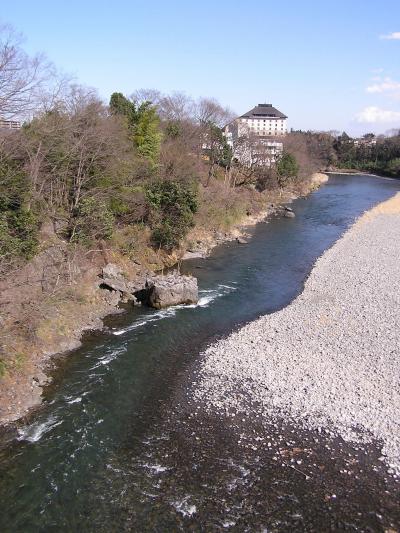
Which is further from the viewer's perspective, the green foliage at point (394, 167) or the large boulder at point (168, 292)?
the green foliage at point (394, 167)

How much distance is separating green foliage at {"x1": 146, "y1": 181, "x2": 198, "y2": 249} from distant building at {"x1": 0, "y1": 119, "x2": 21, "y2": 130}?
364 inches

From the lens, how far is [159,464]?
11844 mm

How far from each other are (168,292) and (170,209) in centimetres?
877

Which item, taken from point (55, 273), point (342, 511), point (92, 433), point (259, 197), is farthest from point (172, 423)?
point (259, 197)

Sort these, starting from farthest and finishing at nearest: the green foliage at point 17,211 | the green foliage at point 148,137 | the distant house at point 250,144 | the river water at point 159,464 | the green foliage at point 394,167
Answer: the green foliage at point 394,167
the distant house at point 250,144
the green foliage at point 148,137
the green foliage at point 17,211
the river water at point 159,464

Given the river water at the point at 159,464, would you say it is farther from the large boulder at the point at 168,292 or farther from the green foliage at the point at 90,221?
the green foliage at the point at 90,221

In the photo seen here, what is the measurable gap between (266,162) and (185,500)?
163ft

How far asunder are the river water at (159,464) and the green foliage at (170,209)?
11146mm

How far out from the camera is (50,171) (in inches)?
930

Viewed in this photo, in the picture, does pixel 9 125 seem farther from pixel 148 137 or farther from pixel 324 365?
pixel 324 365

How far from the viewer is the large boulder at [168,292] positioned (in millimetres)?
21984

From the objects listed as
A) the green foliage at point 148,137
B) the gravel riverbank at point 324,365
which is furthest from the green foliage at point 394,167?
the gravel riverbank at point 324,365

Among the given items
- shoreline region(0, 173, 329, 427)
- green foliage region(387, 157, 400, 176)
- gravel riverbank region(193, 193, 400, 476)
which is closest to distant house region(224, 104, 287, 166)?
shoreline region(0, 173, 329, 427)

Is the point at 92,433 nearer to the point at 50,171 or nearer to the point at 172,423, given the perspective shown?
the point at 172,423
